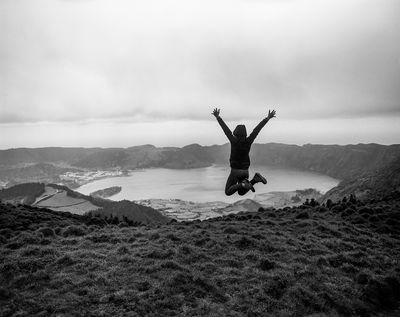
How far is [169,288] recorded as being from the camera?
357 inches

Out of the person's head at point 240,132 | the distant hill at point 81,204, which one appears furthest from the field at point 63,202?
the person's head at point 240,132

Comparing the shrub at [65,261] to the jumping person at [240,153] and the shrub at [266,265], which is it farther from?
the shrub at [266,265]

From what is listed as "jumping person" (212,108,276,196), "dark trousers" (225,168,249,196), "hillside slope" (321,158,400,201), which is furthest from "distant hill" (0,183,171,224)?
"jumping person" (212,108,276,196)

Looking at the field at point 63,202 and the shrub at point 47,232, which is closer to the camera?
the shrub at point 47,232

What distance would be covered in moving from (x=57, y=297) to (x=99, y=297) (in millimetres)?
1072

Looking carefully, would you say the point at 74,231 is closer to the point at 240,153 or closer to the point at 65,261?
the point at 65,261

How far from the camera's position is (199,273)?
10.2 metres

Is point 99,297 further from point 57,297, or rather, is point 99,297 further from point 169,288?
point 169,288

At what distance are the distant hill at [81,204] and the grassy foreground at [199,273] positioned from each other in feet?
143

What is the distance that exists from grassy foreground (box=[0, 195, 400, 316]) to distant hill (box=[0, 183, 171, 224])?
143 ft

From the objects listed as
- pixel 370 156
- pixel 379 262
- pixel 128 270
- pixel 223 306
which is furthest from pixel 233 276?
pixel 370 156

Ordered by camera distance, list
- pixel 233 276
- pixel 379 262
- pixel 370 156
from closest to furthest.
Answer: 1. pixel 233 276
2. pixel 379 262
3. pixel 370 156

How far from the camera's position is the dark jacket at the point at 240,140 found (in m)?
10.4

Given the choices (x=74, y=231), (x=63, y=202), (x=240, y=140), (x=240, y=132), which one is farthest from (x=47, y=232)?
(x=63, y=202)
